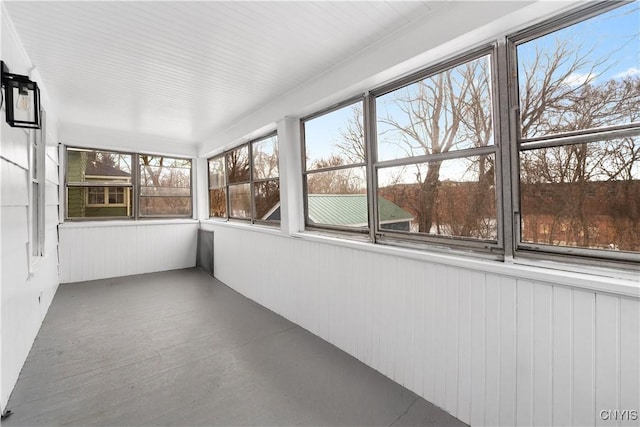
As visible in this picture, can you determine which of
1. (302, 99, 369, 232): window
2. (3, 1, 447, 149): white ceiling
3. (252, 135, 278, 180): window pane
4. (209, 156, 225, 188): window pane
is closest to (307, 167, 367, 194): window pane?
(302, 99, 369, 232): window

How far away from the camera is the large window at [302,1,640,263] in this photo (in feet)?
4.62

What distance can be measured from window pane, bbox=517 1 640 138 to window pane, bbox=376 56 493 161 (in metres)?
0.23

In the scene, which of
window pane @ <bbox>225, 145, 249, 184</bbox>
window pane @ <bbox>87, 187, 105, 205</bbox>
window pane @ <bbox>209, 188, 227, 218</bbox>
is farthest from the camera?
window pane @ <bbox>209, 188, 227, 218</bbox>

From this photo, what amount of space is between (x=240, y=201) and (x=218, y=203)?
107 centimetres

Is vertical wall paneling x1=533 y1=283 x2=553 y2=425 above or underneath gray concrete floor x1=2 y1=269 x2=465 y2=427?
above

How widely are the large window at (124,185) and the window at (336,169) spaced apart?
383 cm

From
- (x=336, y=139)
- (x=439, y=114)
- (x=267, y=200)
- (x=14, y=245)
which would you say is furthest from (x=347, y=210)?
Answer: (x=14, y=245)

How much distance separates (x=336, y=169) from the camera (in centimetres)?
298

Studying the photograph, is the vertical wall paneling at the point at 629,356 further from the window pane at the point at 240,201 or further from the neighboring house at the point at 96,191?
the neighboring house at the point at 96,191

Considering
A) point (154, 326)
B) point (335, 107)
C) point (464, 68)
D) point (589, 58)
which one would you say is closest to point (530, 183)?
point (589, 58)

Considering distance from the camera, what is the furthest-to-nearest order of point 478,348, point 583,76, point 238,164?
point 238,164 < point 478,348 < point 583,76

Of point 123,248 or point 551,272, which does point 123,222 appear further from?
point 551,272

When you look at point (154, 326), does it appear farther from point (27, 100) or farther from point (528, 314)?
point (528, 314)

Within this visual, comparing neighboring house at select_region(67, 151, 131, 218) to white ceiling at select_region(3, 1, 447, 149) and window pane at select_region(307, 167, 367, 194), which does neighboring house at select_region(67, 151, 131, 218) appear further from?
window pane at select_region(307, 167, 367, 194)
